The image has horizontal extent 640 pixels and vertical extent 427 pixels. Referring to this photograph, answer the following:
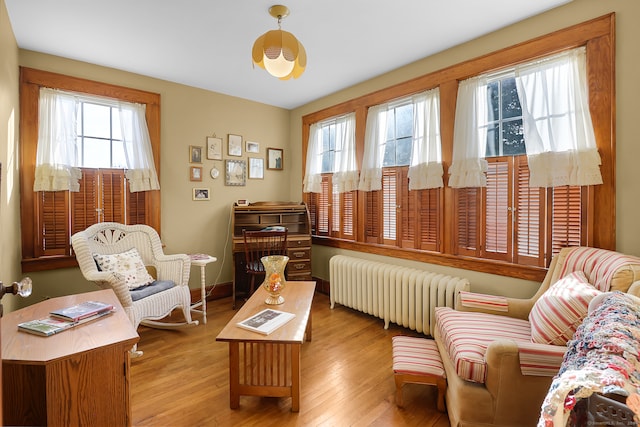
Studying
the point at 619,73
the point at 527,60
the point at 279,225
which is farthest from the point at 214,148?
the point at 619,73

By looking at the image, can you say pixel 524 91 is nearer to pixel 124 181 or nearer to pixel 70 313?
pixel 70 313

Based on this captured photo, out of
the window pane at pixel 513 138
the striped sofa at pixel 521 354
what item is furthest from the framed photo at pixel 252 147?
the striped sofa at pixel 521 354

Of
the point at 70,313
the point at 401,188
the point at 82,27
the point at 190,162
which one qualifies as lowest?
the point at 70,313

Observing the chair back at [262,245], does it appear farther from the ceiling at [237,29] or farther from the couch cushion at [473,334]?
the couch cushion at [473,334]

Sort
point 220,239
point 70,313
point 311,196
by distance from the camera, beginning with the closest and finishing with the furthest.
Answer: point 70,313 < point 220,239 < point 311,196

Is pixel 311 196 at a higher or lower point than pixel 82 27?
lower

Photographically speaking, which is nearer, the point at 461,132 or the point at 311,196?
the point at 461,132

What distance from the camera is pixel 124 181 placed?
3480 mm

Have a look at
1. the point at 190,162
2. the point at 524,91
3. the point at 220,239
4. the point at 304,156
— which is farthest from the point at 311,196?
the point at 524,91

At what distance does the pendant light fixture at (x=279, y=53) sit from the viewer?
2.03 metres

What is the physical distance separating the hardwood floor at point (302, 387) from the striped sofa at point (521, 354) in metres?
0.33

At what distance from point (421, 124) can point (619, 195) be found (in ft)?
5.47

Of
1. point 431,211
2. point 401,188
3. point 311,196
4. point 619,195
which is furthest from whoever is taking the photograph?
point 311,196

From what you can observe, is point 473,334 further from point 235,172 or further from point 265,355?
point 235,172
